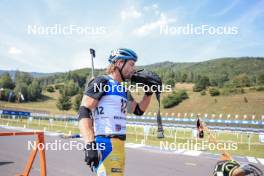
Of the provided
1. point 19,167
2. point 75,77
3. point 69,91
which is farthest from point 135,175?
point 75,77

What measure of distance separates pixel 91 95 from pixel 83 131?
14.9 inches

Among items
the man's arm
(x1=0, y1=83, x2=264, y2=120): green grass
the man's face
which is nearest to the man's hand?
the man's arm

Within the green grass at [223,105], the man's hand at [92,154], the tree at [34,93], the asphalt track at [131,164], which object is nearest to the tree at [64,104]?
the green grass at [223,105]

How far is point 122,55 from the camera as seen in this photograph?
3.66 meters

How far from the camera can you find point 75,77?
17812cm

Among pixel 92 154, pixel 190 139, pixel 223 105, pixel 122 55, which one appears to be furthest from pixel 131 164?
pixel 223 105

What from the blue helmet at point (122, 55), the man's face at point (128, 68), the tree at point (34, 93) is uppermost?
the tree at point (34, 93)

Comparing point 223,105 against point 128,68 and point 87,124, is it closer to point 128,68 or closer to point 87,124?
point 128,68

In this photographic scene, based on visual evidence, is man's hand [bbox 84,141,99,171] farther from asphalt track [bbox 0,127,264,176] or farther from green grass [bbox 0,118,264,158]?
green grass [bbox 0,118,264,158]

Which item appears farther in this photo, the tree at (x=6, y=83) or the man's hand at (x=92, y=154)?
the tree at (x=6, y=83)

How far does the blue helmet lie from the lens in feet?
12.0

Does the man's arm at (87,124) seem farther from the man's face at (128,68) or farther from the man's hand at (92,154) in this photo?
the man's face at (128,68)

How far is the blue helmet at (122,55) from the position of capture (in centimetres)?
367

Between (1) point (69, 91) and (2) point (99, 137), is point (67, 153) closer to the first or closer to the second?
(2) point (99, 137)
